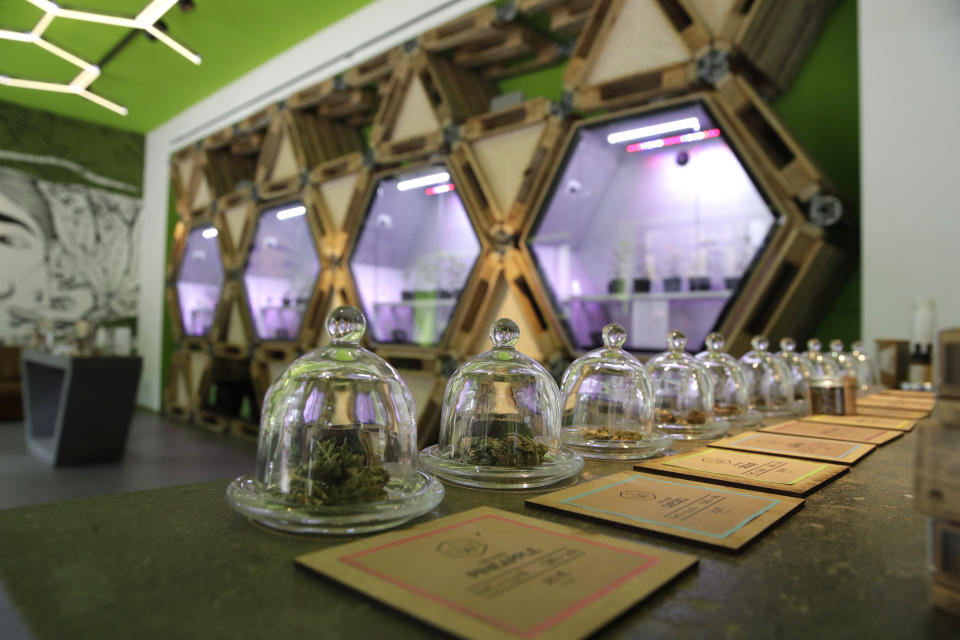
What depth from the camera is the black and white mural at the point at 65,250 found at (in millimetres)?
6340

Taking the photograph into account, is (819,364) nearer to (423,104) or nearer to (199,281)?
(423,104)

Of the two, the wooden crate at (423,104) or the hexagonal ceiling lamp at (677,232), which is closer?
the hexagonal ceiling lamp at (677,232)

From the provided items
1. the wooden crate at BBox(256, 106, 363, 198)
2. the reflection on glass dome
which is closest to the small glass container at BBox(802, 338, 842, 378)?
the wooden crate at BBox(256, 106, 363, 198)

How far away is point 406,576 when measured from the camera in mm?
499

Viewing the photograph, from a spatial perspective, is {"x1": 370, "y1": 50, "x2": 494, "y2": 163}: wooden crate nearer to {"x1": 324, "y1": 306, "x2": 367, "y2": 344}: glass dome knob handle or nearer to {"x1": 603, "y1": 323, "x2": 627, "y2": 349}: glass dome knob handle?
{"x1": 603, "y1": 323, "x2": 627, "y2": 349}: glass dome knob handle

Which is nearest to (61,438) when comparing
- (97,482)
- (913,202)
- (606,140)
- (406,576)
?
(97,482)

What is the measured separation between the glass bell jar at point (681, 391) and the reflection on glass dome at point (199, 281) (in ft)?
16.9

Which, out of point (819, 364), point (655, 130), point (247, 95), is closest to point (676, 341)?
point (819, 364)

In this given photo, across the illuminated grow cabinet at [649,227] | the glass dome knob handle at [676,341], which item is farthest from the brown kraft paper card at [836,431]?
the illuminated grow cabinet at [649,227]

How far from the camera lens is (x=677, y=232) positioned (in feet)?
9.32

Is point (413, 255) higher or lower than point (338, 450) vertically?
higher

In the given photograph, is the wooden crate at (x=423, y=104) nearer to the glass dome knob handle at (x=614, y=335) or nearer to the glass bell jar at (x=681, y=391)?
the glass bell jar at (x=681, y=391)

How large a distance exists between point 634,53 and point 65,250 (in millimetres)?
6537

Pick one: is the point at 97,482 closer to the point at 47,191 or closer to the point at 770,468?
the point at 770,468
